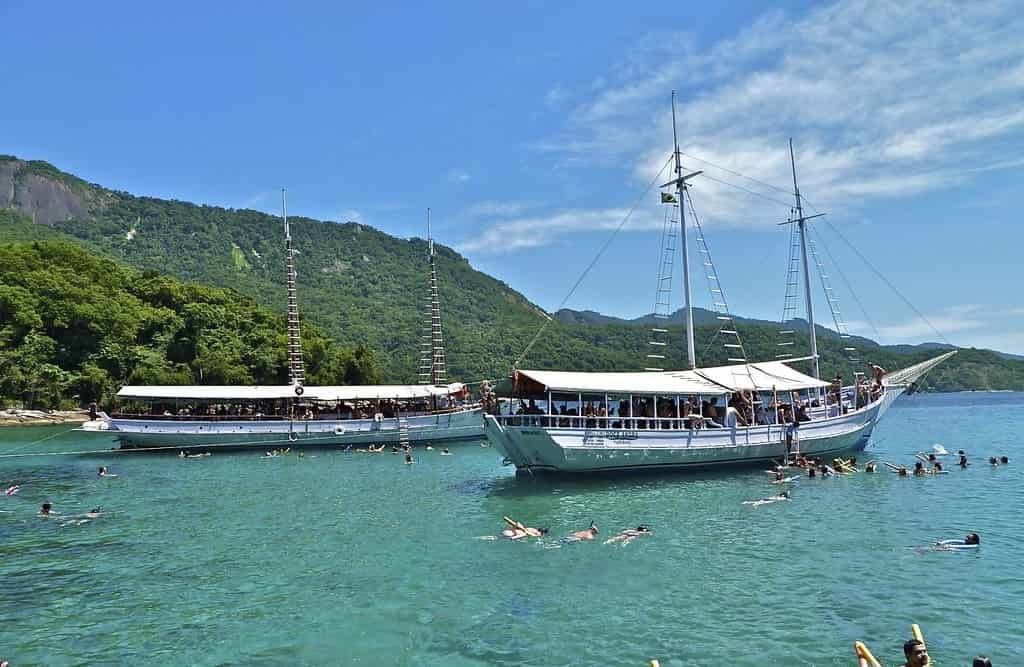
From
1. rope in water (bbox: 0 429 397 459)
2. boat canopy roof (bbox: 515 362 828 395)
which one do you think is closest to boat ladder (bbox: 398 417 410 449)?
rope in water (bbox: 0 429 397 459)

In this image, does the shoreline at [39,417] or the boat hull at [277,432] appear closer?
the boat hull at [277,432]

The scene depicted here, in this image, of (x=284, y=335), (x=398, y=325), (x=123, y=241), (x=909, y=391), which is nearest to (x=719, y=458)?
(x=909, y=391)

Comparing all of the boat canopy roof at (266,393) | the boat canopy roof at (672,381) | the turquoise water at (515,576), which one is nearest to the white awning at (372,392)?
the boat canopy roof at (266,393)

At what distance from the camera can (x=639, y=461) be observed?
3125cm

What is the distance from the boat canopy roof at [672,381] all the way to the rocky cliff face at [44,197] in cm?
20208

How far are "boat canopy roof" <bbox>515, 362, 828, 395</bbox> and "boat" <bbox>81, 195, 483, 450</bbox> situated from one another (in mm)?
25407

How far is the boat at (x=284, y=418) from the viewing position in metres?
52.8

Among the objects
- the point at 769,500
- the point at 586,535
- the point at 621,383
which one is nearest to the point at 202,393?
the point at 621,383

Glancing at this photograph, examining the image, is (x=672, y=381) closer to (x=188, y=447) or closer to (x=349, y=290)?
(x=188, y=447)

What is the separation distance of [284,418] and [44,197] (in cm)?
18724

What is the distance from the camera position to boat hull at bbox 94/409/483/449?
52678 millimetres

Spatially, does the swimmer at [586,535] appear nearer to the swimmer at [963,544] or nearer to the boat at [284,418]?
the swimmer at [963,544]

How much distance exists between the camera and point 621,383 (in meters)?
31.5

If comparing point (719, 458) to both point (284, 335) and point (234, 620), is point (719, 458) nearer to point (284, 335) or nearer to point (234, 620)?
point (234, 620)
